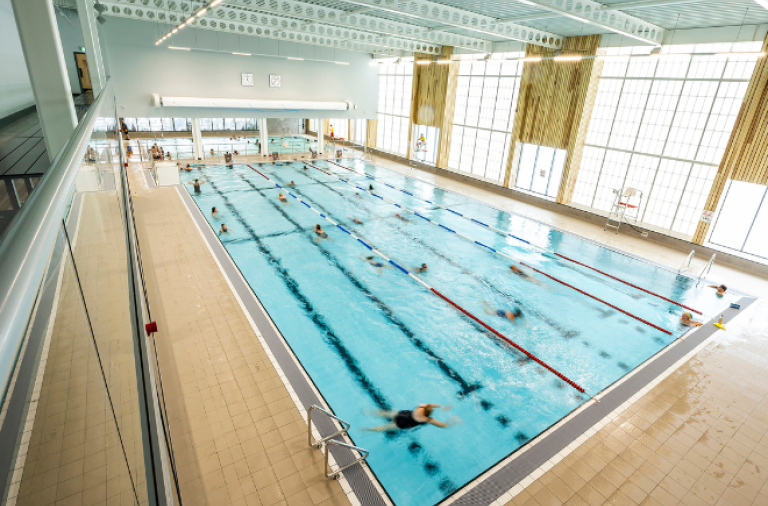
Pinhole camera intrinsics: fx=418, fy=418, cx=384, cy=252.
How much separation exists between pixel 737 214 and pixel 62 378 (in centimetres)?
1781

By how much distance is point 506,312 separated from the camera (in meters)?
9.91

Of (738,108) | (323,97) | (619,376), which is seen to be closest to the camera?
(619,376)

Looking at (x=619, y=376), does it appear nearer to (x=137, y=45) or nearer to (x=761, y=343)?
(x=761, y=343)

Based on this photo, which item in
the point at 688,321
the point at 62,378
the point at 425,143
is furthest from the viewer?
the point at 425,143

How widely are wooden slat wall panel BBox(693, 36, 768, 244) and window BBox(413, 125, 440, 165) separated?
14.8 metres

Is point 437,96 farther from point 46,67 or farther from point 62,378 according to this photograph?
point 62,378

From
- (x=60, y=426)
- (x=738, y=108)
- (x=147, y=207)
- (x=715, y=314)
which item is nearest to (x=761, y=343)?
(x=715, y=314)

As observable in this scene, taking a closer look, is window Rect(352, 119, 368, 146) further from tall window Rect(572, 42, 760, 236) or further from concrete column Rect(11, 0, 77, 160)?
concrete column Rect(11, 0, 77, 160)

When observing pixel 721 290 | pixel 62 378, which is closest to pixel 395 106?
pixel 721 290

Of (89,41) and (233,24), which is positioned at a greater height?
(233,24)

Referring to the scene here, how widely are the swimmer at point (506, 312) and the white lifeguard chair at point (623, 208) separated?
7.85 meters

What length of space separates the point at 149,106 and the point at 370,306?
16.4 meters

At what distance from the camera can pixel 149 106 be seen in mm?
19438

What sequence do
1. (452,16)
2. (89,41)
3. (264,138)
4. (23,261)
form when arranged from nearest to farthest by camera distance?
(23,261), (89,41), (452,16), (264,138)
